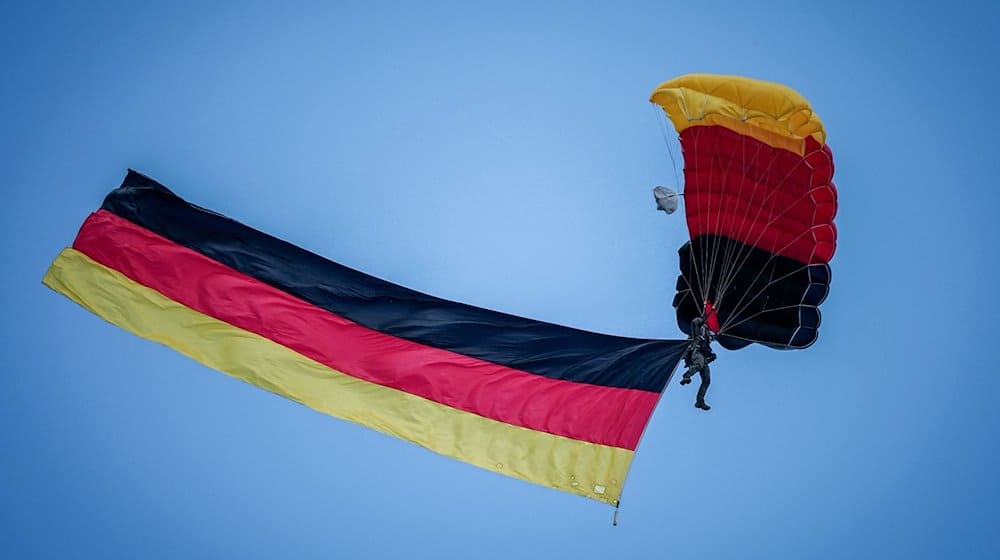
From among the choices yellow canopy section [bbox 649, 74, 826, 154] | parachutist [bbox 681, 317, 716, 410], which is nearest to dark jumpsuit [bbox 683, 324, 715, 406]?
parachutist [bbox 681, 317, 716, 410]

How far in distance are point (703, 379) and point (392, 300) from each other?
311cm

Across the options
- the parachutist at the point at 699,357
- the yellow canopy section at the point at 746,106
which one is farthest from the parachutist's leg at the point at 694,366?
the yellow canopy section at the point at 746,106

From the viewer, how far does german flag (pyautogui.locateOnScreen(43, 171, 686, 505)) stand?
9930 mm

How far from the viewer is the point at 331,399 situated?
10.3m

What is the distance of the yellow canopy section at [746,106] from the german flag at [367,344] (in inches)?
79.4

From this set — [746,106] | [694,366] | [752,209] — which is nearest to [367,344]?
[694,366]

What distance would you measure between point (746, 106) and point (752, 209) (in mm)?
1835

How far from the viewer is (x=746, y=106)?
9.01 meters

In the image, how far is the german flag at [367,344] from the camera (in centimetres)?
993

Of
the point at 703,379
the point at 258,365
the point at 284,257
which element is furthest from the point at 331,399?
the point at 703,379

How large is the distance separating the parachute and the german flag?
3.56ft

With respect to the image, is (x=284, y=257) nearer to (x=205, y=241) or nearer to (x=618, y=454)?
(x=205, y=241)

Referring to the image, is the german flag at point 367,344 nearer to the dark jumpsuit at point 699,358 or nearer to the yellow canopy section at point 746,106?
the dark jumpsuit at point 699,358

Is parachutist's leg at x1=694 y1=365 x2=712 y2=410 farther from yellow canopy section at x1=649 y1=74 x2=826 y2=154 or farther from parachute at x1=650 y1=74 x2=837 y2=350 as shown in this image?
yellow canopy section at x1=649 y1=74 x2=826 y2=154
